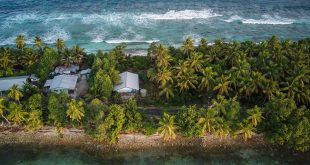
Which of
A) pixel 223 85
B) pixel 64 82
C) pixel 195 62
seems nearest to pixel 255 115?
pixel 223 85

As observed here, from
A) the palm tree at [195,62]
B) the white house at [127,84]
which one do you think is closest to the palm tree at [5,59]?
the white house at [127,84]

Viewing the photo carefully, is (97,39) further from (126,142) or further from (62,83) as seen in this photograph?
(126,142)

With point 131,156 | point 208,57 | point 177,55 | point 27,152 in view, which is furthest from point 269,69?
point 27,152

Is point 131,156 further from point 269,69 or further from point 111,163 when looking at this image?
point 269,69

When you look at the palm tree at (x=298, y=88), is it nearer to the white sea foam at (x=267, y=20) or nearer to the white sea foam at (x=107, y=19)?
the white sea foam at (x=267, y=20)

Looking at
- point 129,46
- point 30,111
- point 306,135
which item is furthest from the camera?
point 129,46
